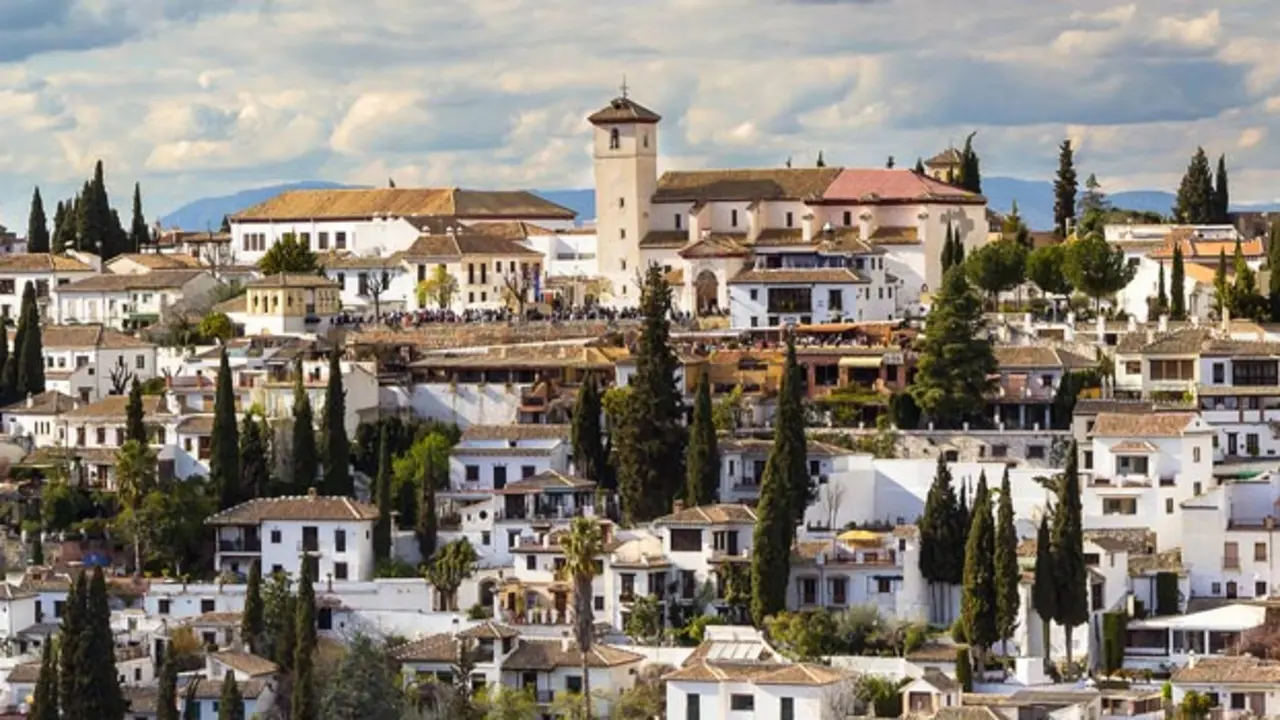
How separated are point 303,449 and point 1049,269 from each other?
1719 cm

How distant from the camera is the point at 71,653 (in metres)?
51.2

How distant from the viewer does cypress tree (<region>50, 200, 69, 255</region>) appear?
8351cm

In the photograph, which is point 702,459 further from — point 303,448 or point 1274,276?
point 1274,276

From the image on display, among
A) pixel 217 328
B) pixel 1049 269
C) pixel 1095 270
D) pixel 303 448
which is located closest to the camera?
pixel 303 448

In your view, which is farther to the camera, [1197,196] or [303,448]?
[1197,196]

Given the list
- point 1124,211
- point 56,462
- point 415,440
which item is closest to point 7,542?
point 56,462

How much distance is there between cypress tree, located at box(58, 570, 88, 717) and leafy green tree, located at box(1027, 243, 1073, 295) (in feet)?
80.1

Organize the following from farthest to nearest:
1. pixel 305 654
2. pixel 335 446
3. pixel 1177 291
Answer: pixel 1177 291 < pixel 335 446 < pixel 305 654

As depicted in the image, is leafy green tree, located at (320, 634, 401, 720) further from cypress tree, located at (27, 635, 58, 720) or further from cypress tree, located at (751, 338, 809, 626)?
cypress tree, located at (751, 338, 809, 626)

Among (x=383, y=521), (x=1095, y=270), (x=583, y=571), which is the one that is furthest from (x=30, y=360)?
(x=1095, y=270)

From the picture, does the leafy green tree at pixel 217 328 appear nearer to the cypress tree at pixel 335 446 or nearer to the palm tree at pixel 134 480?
the cypress tree at pixel 335 446

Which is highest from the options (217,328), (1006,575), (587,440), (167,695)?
(217,328)

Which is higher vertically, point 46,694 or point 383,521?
point 383,521

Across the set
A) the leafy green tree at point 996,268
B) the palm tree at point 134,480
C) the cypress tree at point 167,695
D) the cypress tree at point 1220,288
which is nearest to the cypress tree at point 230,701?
the cypress tree at point 167,695
